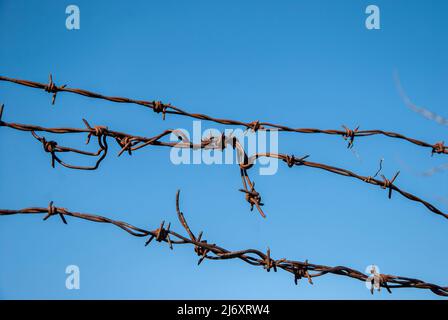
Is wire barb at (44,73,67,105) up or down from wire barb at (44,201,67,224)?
up

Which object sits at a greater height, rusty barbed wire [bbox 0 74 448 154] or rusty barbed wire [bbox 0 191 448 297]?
rusty barbed wire [bbox 0 74 448 154]

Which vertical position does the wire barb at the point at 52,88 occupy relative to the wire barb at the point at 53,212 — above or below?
above

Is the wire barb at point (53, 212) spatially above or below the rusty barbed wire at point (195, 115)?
below

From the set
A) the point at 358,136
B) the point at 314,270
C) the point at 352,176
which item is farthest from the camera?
the point at 358,136

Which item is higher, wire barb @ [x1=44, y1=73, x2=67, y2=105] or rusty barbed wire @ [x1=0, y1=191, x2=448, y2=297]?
wire barb @ [x1=44, y1=73, x2=67, y2=105]

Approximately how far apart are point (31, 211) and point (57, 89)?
2.08 feet

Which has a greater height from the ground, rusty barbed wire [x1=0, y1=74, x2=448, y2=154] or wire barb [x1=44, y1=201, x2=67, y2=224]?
rusty barbed wire [x1=0, y1=74, x2=448, y2=154]

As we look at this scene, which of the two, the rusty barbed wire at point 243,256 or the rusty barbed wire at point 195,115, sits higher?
the rusty barbed wire at point 195,115

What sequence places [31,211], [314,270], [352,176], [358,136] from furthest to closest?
1. [358,136]
2. [352,176]
3. [314,270]
4. [31,211]
